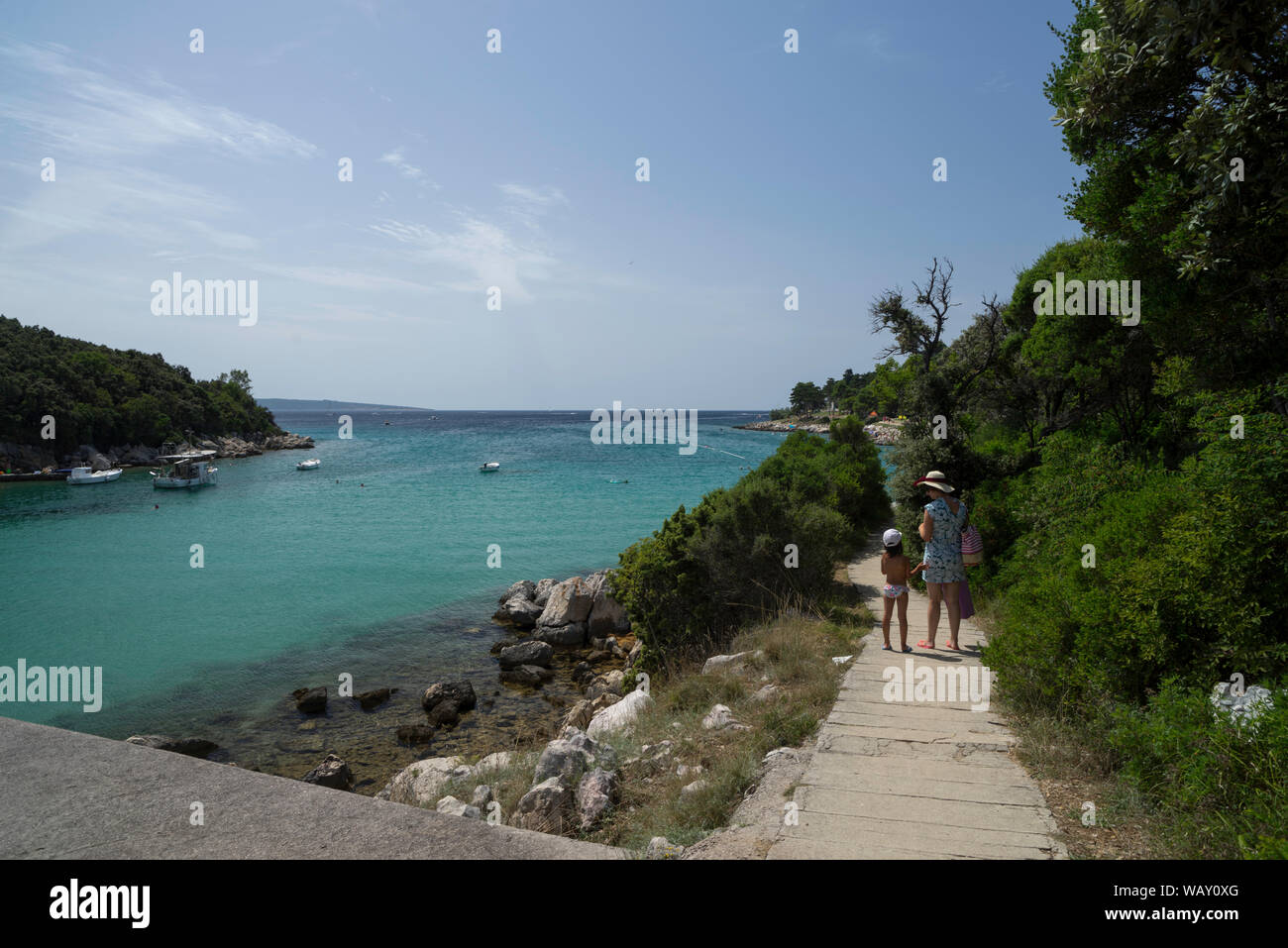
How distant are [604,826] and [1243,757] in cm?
398

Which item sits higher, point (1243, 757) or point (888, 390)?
point (888, 390)

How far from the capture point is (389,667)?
50.7ft

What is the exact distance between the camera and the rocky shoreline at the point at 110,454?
53719 millimetres

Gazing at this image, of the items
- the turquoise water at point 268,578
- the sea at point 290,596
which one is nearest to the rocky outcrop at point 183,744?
the sea at point 290,596

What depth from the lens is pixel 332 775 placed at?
9.70 meters

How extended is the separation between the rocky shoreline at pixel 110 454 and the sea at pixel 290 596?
715cm

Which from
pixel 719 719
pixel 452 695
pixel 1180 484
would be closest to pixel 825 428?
pixel 452 695

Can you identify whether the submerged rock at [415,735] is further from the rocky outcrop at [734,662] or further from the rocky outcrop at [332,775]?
the rocky outcrop at [734,662]

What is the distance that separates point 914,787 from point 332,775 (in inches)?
340

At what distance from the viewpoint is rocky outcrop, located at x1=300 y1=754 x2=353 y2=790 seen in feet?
31.6

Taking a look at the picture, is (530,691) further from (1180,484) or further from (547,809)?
(1180,484)
